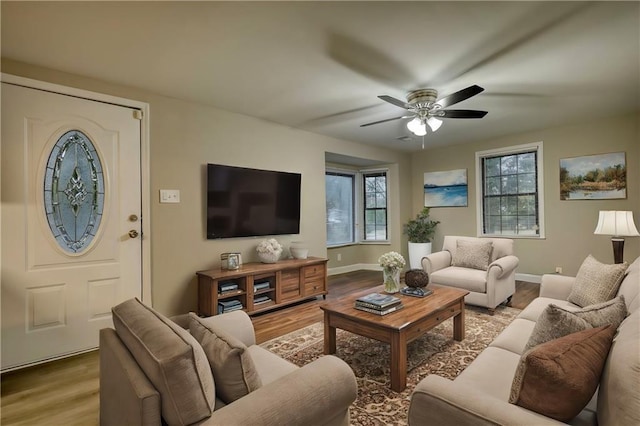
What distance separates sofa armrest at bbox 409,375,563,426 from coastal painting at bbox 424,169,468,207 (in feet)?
16.7

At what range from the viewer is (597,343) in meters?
1.11

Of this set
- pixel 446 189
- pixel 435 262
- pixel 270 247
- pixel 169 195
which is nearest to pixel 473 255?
pixel 435 262

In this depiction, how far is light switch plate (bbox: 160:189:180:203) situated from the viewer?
3252 millimetres

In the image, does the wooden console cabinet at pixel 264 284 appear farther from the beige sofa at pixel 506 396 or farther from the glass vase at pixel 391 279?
the beige sofa at pixel 506 396

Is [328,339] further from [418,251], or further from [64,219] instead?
[418,251]

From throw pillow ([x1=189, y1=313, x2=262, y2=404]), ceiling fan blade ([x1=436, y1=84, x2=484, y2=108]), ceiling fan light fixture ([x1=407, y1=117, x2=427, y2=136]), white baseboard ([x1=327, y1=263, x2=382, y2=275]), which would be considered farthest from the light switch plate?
white baseboard ([x1=327, y1=263, x2=382, y2=275])

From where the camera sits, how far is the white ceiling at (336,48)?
194cm

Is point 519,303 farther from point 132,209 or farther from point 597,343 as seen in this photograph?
point 132,209

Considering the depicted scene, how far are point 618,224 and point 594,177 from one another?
1.48 m

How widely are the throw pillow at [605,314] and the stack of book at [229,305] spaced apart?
2970 millimetres

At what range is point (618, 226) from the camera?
3285mm

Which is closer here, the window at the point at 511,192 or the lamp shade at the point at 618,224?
the lamp shade at the point at 618,224

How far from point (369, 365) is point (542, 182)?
14.3ft

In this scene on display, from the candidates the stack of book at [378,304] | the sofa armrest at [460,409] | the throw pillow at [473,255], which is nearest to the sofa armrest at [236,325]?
the stack of book at [378,304]
